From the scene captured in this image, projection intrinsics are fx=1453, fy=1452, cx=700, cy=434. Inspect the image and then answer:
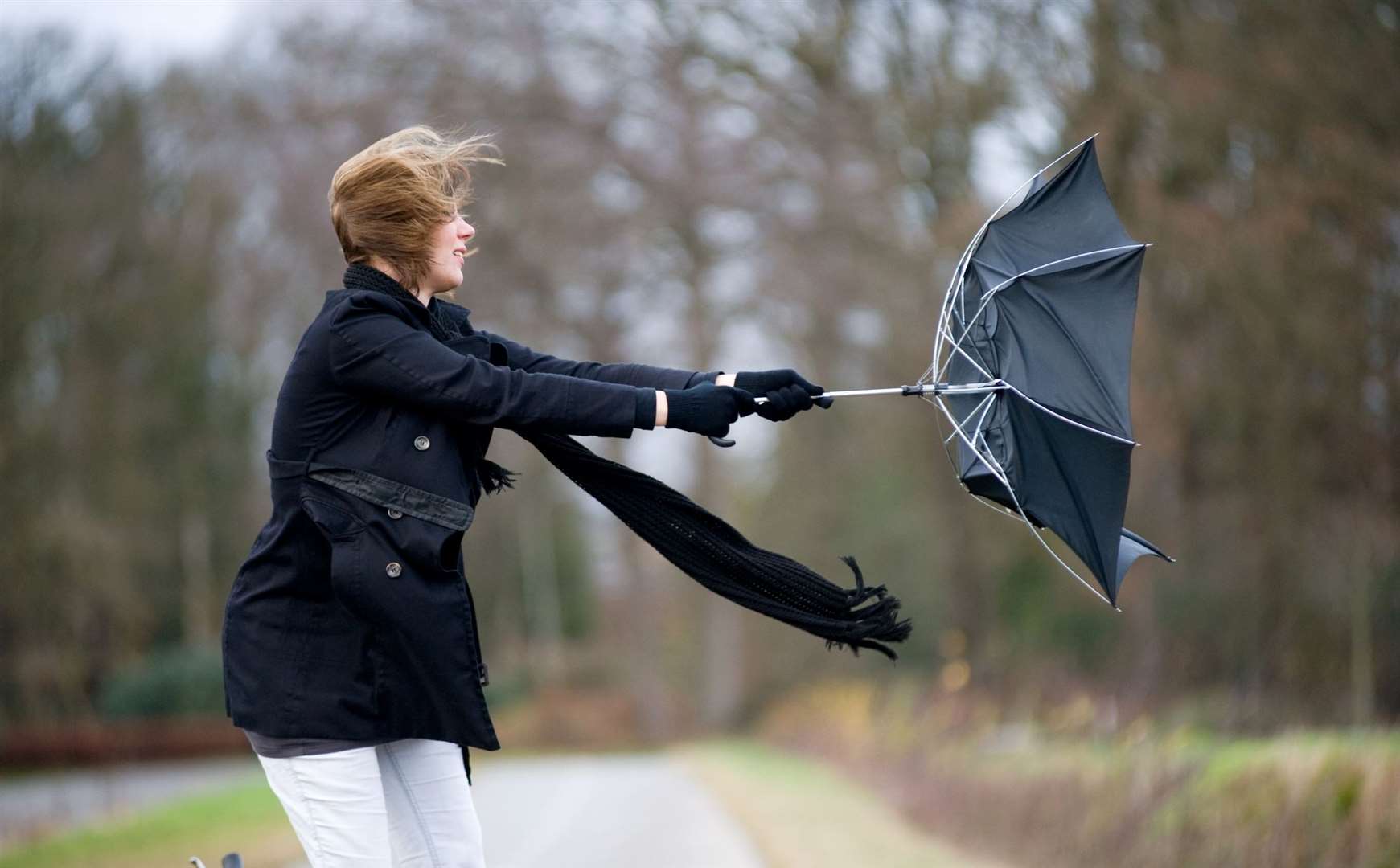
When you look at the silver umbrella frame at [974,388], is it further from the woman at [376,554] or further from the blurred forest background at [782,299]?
the blurred forest background at [782,299]

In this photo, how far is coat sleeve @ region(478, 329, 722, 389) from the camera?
3630 millimetres

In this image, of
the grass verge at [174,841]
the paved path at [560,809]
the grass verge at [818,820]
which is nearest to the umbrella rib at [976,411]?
the grass verge at [818,820]

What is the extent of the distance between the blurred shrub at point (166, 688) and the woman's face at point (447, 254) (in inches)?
1026

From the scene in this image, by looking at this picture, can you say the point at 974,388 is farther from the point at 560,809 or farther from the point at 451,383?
the point at 560,809

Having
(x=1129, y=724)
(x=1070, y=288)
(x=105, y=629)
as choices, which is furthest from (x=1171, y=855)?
(x=105, y=629)

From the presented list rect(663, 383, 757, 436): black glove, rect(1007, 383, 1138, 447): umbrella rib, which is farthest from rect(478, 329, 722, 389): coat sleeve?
rect(1007, 383, 1138, 447): umbrella rib

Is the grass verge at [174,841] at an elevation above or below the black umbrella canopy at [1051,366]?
below

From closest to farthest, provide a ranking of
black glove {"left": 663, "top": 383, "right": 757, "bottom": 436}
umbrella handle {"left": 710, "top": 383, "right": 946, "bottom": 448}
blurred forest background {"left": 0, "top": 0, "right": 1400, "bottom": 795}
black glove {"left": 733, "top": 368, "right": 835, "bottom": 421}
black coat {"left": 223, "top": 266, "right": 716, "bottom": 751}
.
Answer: black coat {"left": 223, "top": 266, "right": 716, "bottom": 751}
black glove {"left": 663, "top": 383, "right": 757, "bottom": 436}
umbrella handle {"left": 710, "top": 383, "right": 946, "bottom": 448}
black glove {"left": 733, "top": 368, "right": 835, "bottom": 421}
blurred forest background {"left": 0, "top": 0, "right": 1400, "bottom": 795}

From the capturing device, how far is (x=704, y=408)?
324 cm

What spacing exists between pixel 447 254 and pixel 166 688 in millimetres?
27490

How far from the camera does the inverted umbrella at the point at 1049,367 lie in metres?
3.81

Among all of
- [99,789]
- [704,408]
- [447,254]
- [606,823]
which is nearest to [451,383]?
[447,254]

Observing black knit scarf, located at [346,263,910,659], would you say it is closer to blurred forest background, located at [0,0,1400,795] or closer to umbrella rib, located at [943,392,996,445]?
umbrella rib, located at [943,392,996,445]

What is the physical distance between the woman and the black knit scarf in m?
0.39
